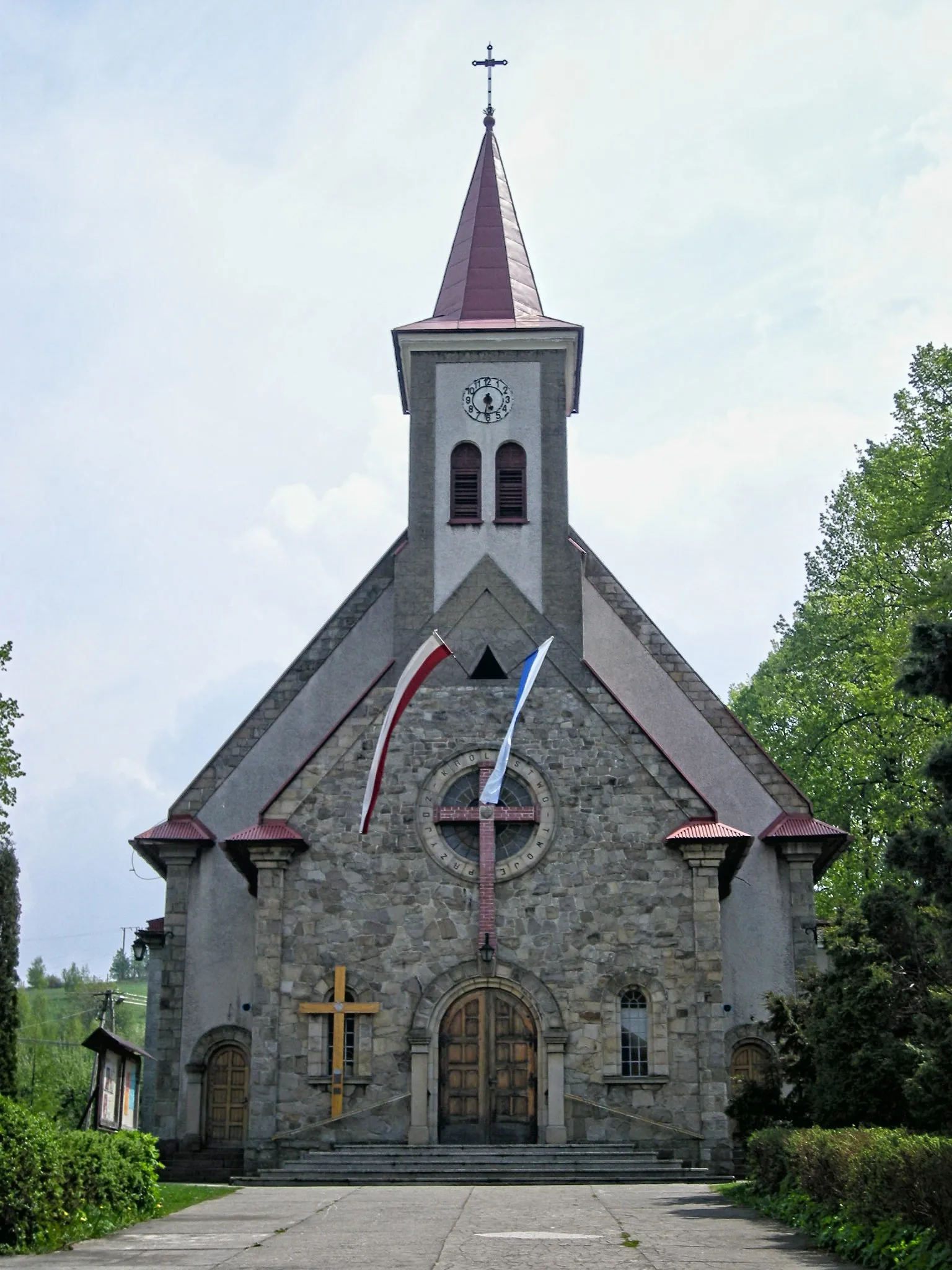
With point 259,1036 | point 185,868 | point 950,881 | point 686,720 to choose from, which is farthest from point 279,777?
point 950,881

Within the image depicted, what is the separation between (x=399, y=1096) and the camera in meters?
28.1

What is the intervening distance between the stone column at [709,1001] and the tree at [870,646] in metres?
2.44

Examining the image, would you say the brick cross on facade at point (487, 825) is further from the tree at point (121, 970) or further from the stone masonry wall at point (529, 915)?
the tree at point (121, 970)

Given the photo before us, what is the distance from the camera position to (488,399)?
116 ft

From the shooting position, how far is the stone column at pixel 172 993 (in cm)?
3100

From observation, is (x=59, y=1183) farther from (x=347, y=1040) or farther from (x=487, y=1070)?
(x=487, y=1070)

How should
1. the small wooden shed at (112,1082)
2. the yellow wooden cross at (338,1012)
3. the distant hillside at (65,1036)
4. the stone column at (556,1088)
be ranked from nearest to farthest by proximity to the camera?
the small wooden shed at (112,1082), the stone column at (556,1088), the yellow wooden cross at (338,1012), the distant hillside at (65,1036)

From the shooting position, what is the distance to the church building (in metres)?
28.1

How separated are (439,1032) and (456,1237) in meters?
14.3

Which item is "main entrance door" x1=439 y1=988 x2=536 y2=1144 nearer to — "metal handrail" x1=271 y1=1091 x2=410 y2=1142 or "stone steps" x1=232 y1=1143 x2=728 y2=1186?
"metal handrail" x1=271 y1=1091 x2=410 y2=1142

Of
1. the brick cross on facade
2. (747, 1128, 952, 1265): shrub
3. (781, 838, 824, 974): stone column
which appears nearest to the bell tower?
the brick cross on facade

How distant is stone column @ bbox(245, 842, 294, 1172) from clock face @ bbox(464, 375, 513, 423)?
11689mm

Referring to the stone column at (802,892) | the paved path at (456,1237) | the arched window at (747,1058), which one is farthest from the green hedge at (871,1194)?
the arched window at (747,1058)

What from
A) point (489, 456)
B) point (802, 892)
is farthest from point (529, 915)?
point (489, 456)
